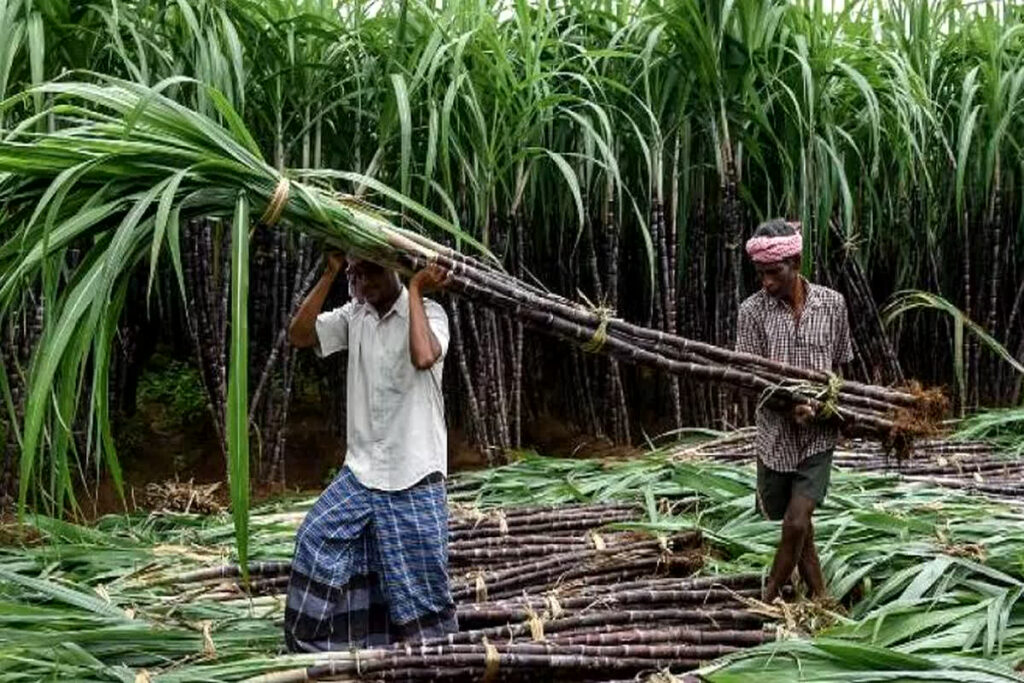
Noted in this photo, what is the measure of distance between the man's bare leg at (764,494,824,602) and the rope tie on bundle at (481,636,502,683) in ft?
2.48

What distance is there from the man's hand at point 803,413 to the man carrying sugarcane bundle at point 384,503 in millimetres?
773

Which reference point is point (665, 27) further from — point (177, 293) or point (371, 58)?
point (177, 293)

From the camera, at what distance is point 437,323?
290cm

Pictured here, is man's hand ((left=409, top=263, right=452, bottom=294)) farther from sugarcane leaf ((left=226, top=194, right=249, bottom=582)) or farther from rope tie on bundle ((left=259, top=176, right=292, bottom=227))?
sugarcane leaf ((left=226, top=194, right=249, bottom=582))

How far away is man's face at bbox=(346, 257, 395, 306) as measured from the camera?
9.42 ft

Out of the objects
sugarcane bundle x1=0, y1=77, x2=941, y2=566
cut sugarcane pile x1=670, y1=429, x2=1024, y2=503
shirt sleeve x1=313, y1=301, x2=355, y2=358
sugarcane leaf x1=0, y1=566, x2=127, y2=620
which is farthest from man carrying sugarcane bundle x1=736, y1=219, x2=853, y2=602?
sugarcane leaf x1=0, y1=566, x2=127, y2=620

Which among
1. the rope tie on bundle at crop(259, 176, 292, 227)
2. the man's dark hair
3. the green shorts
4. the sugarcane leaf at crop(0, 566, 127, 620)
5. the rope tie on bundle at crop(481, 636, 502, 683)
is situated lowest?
the rope tie on bundle at crop(481, 636, 502, 683)

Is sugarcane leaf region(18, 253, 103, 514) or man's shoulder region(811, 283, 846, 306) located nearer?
sugarcane leaf region(18, 253, 103, 514)

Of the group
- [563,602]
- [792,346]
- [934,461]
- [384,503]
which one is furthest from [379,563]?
[934,461]

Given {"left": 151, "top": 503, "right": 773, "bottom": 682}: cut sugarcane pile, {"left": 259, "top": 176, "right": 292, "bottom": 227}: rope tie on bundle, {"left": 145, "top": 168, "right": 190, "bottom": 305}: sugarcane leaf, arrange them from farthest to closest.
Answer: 1. {"left": 151, "top": 503, "right": 773, "bottom": 682}: cut sugarcane pile
2. {"left": 259, "top": 176, "right": 292, "bottom": 227}: rope tie on bundle
3. {"left": 145, "top": 168, "right": 190, "bottom": 305}: sugarcane leaf

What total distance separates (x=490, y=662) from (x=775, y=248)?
1121mm

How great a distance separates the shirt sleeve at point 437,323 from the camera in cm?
288

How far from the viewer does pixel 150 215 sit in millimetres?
2559

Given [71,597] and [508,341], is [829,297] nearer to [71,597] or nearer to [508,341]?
[71,597]
